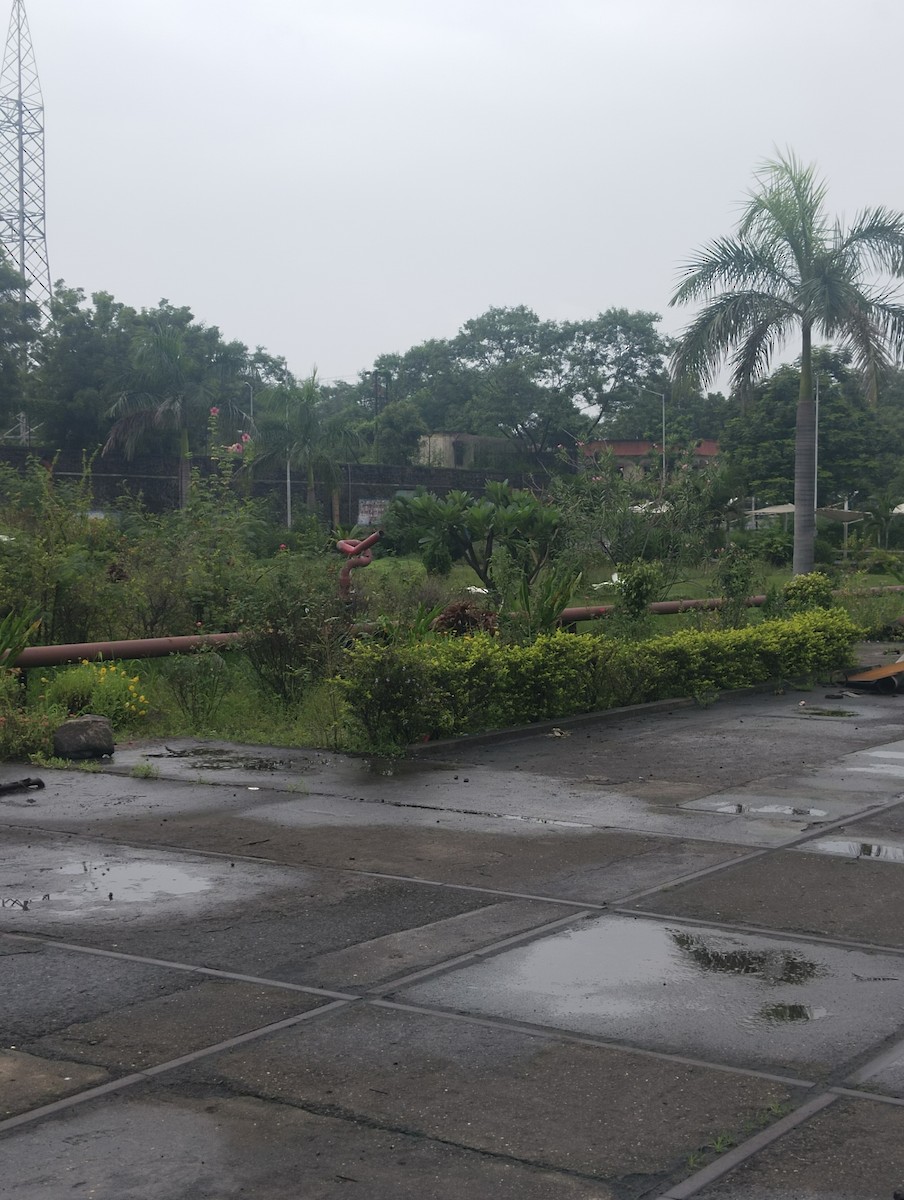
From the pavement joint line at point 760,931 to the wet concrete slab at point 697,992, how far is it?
8cm

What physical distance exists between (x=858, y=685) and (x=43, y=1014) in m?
13.1

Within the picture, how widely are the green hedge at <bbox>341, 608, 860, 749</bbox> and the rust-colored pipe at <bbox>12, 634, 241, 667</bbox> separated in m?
2.37

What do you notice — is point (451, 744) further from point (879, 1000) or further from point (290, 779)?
point (879, 1000)

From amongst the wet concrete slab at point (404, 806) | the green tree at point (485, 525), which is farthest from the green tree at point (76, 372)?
the wet concrete slab at point (404, 806)

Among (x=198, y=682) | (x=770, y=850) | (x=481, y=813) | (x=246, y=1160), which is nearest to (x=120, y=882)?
(x=481, y=813)

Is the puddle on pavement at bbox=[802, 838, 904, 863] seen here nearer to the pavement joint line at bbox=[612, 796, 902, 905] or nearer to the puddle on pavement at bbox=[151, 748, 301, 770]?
the pavement joint line at bbox=[612, 796, 902, 905]

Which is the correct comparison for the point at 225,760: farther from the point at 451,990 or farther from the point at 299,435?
the point at 299,435

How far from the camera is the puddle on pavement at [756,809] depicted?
9094 millimetres

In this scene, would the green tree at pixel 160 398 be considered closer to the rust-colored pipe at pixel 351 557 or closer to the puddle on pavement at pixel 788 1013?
the rust-colored pipe at pixel 351 557

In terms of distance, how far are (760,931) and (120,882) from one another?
333 cm

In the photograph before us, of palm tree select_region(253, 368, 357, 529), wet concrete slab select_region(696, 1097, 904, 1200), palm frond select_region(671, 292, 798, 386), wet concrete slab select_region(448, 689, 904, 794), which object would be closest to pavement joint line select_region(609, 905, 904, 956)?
wet concrete slab select_region(696, 1097, 904, 1200)

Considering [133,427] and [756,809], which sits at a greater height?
[133,427]

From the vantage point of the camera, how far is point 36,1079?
461 cm

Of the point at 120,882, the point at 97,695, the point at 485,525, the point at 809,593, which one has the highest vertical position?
the point at 485,525
